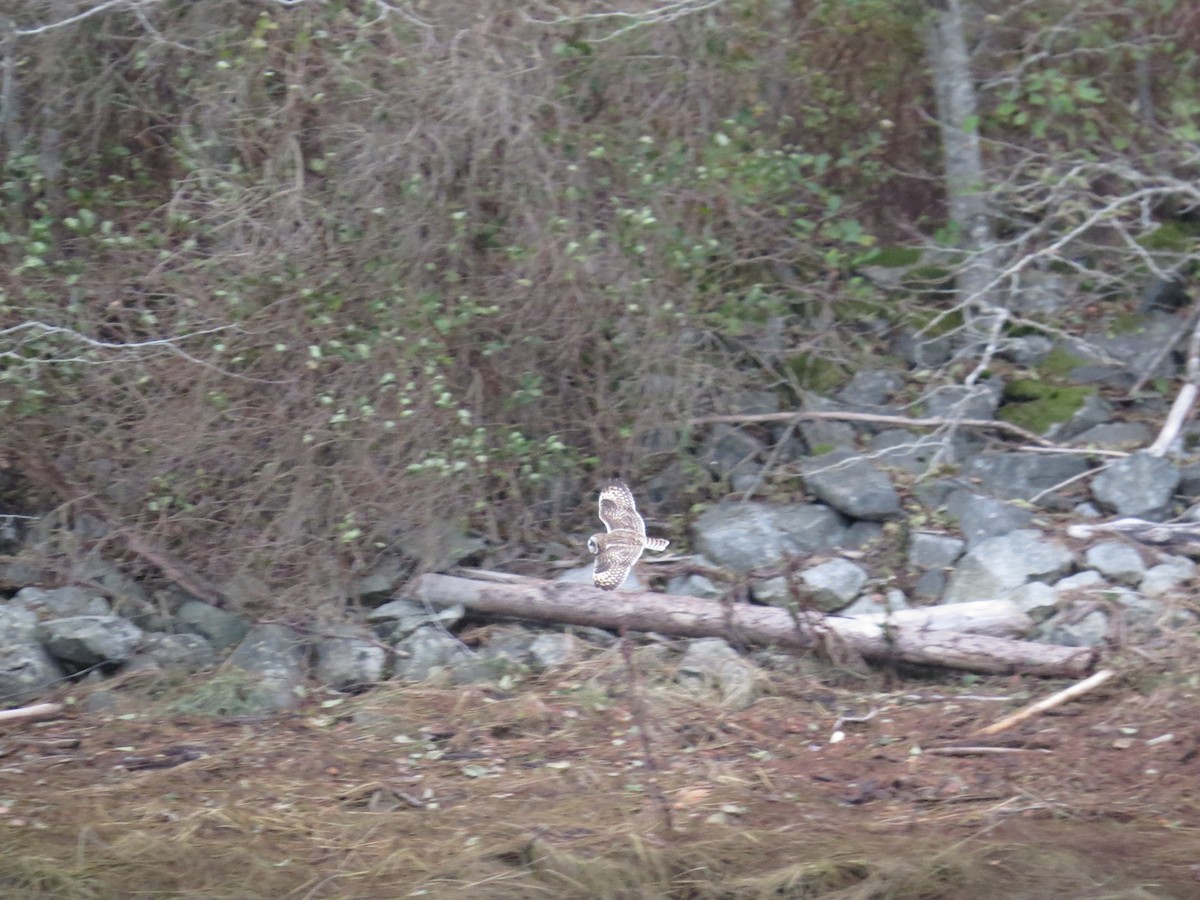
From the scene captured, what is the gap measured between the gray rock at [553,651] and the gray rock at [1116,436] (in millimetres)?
2844

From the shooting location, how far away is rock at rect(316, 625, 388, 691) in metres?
5.47

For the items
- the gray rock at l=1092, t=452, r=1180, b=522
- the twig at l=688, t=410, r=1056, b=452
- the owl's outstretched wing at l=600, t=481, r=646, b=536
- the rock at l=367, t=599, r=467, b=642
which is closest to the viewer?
the owl's outstretched wing at l=600, t=481, r=646, b=536

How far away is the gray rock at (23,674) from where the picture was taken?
5273 mm

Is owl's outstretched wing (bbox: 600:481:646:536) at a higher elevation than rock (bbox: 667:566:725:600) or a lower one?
higher

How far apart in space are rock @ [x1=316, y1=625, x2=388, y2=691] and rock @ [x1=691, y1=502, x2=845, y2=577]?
1587mm

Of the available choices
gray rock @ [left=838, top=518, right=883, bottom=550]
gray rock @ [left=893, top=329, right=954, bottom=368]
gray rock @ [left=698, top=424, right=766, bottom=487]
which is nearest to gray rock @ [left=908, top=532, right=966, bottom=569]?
gray rock @ [left=838, top=518, right=883, bottom=550]

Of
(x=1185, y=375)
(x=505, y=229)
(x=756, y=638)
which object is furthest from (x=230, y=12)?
(x=1185, y=375)

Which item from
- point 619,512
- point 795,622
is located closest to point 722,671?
point 795,622

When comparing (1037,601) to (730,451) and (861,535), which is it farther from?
(730,451)

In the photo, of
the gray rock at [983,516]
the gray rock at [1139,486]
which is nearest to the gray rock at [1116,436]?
the gray rock at [1139,486]

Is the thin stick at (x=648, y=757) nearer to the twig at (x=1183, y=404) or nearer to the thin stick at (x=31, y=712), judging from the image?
the thin stick at (x=31, y=712)

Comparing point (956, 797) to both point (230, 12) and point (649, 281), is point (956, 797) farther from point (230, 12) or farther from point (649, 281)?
point (230, 12)

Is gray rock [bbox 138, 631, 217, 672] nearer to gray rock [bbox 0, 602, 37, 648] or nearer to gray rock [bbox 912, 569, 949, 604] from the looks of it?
gray rock [bbox 0, 602, 37, 648]

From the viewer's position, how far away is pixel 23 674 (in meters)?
5.30
